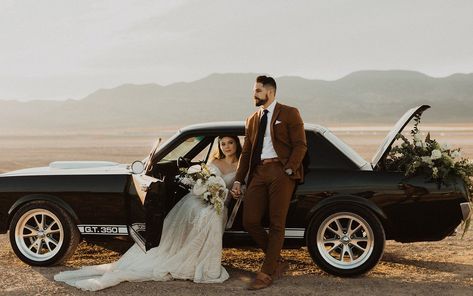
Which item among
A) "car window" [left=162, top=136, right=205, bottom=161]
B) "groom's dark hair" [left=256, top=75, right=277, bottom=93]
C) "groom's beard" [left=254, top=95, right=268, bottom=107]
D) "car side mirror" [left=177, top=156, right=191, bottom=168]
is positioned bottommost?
"car side mirror" [left=177, top=156, right=191, bottom=168]

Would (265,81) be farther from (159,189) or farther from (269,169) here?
(159,189)

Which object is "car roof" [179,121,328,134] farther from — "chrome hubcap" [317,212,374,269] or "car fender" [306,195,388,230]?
"chrome hubcap" [317,212,374,269]

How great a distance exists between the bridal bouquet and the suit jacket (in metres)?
0.22

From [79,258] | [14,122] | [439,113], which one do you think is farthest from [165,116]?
[79,258]

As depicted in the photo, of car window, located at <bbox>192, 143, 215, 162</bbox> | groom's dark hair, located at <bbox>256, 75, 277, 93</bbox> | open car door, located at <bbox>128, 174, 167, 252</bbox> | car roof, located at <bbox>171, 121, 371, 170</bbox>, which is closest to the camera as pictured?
open car door, located at <bbox>128, 174, 167, 252</bbox>

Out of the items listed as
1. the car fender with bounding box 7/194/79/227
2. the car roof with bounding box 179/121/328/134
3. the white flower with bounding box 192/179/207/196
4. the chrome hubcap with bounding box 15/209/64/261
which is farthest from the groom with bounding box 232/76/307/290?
the chrome hubcap with bounding box 15/209/64/261

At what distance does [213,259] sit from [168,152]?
1170mm

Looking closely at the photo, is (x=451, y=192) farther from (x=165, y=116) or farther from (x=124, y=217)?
(x=165, y=116)

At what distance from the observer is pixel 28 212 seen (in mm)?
6477

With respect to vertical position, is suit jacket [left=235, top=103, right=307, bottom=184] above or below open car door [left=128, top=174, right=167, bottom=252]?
above

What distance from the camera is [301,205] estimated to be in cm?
600

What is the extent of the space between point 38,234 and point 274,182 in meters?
2.61

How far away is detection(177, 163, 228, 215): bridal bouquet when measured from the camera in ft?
19.7

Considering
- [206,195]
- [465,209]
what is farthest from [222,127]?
[465,209]
